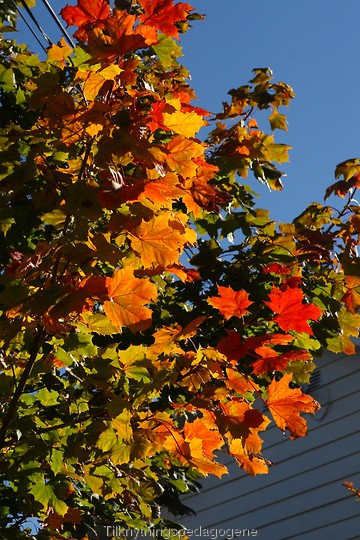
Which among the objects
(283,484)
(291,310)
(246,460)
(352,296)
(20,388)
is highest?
(283,484)

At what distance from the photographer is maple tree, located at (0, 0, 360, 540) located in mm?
2127

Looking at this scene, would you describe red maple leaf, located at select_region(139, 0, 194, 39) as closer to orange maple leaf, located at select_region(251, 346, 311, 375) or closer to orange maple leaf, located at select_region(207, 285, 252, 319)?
orange maple leaf, located at select_region(207, 285, 252, 319)

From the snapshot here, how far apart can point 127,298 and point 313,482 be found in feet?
20.9

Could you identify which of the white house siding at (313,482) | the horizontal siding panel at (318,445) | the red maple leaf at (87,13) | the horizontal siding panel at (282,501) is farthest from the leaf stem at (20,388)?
→ the horizontal siding panel at (318,445)

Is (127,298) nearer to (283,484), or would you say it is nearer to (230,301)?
(230,301)

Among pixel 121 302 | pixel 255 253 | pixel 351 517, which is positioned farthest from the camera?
pixel 351 517

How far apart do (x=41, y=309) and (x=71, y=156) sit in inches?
30.9

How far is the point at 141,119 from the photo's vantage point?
2.15 meters

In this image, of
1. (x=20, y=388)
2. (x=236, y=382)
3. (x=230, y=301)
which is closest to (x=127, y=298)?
(x=20, y=388)

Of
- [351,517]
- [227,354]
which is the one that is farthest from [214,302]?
[351,517]

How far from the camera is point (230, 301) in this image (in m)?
2.81

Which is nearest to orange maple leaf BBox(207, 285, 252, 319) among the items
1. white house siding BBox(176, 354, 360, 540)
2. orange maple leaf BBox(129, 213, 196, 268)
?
orange maple leaf BBox(129, 213, 196, 268)

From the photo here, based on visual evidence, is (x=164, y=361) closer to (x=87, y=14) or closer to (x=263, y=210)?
(x=87, y=14)

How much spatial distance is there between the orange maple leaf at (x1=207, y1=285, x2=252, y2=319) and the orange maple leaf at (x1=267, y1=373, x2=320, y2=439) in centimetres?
45
